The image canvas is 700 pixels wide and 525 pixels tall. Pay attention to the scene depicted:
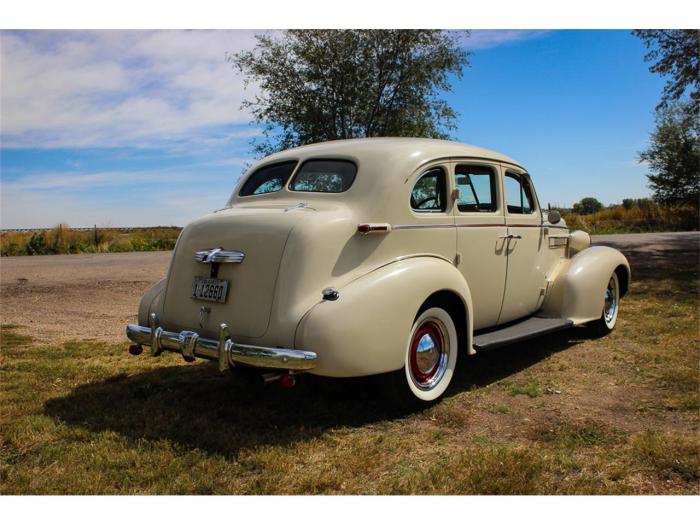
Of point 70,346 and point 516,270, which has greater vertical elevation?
point 516,270

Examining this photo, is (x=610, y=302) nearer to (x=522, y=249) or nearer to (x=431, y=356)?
(x=522, y=249)

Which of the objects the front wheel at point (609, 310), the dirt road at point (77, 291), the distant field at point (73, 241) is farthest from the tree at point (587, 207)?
Answer: the front wheel at point (609, 310)

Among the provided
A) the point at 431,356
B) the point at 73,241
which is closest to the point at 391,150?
the point at 431,356

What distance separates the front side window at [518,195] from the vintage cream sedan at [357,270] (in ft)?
0.17

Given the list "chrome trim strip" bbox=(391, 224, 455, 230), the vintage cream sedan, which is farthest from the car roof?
"chrome trim strip" bbox=(391, 224, 455, 230)

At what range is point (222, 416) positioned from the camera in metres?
4.43

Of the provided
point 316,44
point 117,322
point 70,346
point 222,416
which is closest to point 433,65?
point 316,44

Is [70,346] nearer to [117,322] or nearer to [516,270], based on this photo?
[117,322]

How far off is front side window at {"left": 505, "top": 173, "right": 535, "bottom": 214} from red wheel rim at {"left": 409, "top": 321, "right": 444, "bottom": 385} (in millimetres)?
1844

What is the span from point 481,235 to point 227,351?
2493 millimetres

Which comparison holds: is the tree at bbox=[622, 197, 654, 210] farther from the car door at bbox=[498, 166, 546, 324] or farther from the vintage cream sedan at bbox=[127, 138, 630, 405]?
the vintage cream sedan at bbox=[127, 138, 630, 405]

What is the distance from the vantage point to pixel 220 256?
4.31m

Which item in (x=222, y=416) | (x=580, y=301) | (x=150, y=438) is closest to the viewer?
(x=150, y=438)

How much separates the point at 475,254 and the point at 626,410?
169 cm
